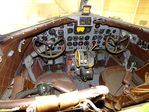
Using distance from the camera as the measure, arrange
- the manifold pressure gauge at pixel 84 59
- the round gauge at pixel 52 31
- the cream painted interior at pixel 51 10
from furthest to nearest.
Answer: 1. the cream painted interior at pixel 51 10
2. the manifold pressure gauge at pixel 84 59
3. the round gauge at pixel 52 31

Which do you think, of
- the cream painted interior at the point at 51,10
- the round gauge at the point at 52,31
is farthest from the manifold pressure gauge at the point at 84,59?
the cream painted interior at the point at 51,10

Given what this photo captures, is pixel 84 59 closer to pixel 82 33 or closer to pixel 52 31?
pixel 82 33

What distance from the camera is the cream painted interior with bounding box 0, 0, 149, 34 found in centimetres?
686

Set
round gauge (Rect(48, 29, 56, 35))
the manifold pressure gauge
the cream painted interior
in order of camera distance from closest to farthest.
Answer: round gauge (Rect(48, 29, 56, 35)), the manifold pressure gauge, the cream painted interior

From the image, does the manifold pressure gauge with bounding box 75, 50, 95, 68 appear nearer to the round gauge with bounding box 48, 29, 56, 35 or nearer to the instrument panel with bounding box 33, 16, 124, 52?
the instrument panel with bounding box 33, 16, 124, 52

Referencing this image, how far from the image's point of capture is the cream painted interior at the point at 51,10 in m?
6.86

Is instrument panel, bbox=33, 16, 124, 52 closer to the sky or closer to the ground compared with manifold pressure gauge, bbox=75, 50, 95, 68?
closer to the sky

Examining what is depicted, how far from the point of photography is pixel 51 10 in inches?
296

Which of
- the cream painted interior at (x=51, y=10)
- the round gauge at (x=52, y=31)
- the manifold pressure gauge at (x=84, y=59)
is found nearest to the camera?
the round gauge at (x=52, y=31)

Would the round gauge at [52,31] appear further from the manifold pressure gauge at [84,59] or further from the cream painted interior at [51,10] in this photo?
the cream painted interior at [51,10]

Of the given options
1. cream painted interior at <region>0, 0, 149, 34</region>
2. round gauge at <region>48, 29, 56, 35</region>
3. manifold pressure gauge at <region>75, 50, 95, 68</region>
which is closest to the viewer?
round gauge at <region>48, 29, 56, 35</region>

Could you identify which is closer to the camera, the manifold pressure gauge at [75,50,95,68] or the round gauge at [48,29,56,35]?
the round gauge at [48,29,56,35]

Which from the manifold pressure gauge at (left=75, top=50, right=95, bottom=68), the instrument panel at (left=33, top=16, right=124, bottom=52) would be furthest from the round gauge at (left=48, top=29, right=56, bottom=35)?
the manifold pressure gauge at (left=75, top=50, right=95, bottom=68)

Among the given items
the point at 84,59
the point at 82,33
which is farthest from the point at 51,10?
the point at 84,59
